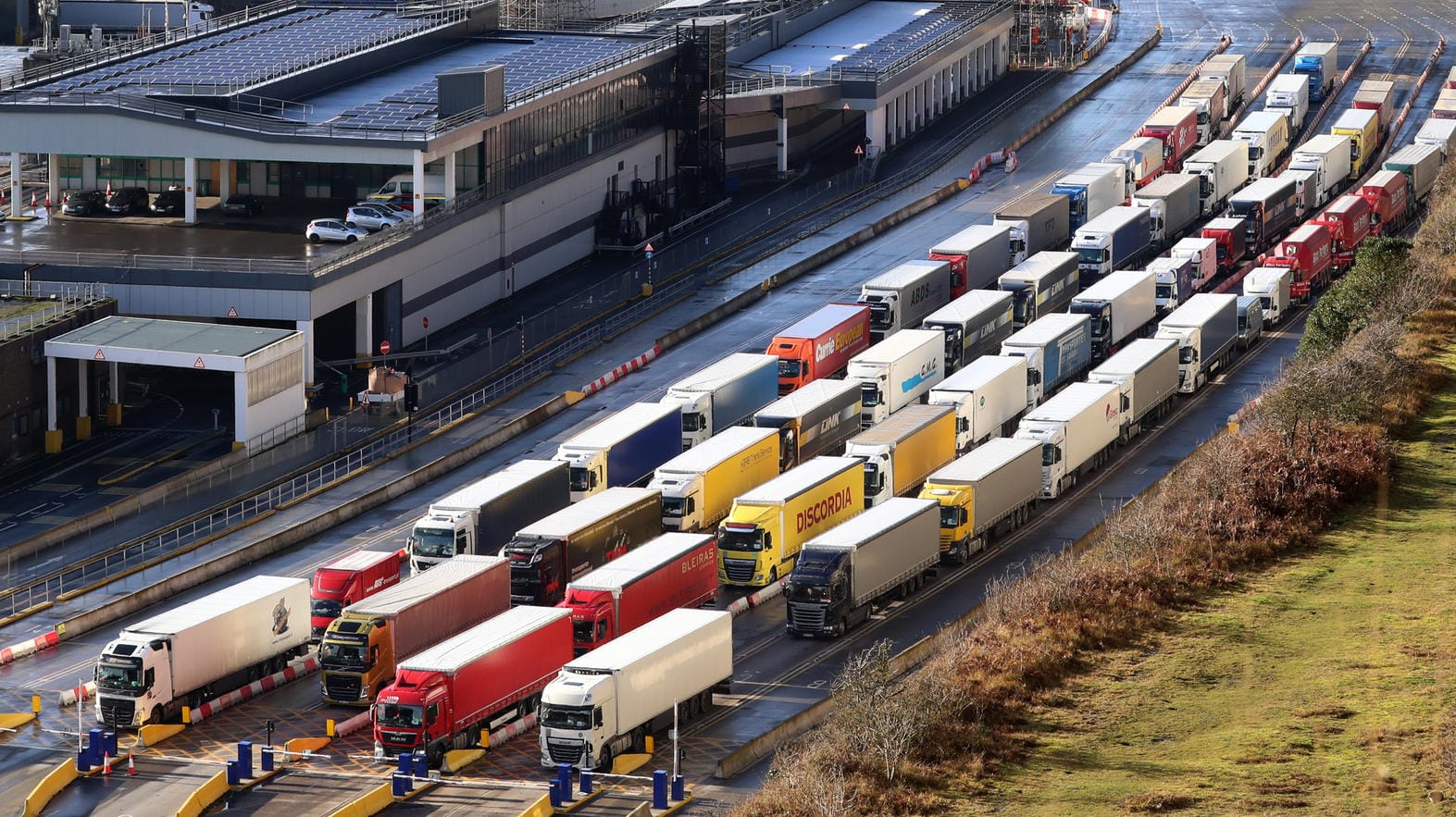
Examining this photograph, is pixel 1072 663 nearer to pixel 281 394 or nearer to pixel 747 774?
pixel 747 774

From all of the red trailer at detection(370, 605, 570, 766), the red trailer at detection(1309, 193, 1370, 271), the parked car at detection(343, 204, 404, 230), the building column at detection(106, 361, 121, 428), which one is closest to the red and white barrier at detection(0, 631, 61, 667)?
the red trailer at detection(370, 605, 570, 766)

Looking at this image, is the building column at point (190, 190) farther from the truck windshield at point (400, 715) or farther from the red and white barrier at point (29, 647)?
the truck windshield at point (400, 715)

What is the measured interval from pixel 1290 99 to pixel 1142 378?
71.2 m

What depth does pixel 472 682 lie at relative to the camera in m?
67.9

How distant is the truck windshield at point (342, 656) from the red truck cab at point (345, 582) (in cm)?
398

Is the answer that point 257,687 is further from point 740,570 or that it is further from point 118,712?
point 740,570

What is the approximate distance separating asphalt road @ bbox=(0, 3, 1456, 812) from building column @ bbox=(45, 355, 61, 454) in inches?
564

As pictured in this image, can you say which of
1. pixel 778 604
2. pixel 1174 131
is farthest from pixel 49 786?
pixel 1174 131

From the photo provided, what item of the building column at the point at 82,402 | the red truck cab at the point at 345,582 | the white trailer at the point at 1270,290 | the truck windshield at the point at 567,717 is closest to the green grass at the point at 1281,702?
the truck windshield at the point at 567,717

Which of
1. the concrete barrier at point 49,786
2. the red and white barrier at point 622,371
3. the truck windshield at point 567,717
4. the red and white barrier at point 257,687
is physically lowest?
the red and white barrier at point 257,687

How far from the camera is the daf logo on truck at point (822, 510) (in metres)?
83.3

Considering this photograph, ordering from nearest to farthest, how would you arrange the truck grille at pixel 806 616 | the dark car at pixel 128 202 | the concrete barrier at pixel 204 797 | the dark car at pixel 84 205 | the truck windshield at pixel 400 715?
the concrete barrier at pixel 204 797, the truck windshield at pixel 400 715, the truck grille at pixel 806 616, the dark car at pixel 128 202, the dark car at pixel 84 205

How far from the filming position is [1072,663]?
228ft

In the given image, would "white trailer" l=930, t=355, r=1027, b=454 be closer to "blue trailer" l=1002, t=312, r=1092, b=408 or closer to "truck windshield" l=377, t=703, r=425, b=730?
"blue trailer" l=1002, t=312, r=1092, b=408
